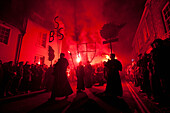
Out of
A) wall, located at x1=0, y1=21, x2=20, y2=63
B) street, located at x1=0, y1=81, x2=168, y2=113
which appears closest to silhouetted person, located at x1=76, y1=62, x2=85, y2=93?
street, located at x1=0, y1=81, x2=168, y2=113

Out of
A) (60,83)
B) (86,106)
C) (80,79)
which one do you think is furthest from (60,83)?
(80,79)

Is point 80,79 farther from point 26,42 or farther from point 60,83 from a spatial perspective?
point 26,42

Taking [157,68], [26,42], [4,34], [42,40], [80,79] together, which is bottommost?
[80,79]

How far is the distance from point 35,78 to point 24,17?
8920 mm

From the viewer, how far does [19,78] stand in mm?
6379

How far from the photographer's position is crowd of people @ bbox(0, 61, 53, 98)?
565cm

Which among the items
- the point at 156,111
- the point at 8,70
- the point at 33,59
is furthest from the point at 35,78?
the point at 156,111

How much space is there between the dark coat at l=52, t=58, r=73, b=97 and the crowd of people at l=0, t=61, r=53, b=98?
3.38m

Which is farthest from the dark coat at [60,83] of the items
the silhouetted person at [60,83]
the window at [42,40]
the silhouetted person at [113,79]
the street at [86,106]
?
the window at [42,40]

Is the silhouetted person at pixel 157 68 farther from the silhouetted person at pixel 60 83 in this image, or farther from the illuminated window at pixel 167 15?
the illuminated window at pixel 167 15

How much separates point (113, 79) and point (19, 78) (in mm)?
6486

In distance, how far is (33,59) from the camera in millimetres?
12406

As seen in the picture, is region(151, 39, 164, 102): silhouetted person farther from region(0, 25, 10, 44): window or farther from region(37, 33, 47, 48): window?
region(37, 33, 47, 48): window

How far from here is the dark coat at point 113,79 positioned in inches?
171
